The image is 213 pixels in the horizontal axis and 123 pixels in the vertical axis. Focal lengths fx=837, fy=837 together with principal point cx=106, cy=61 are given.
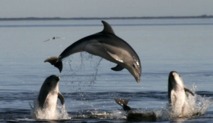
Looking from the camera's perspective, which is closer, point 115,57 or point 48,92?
point 115,57

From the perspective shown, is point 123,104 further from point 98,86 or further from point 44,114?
point 98,86

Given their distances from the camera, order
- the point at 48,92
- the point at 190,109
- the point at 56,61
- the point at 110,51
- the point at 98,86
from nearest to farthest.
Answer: the point at 56,61 → the point at 110,51 → the point at 48,92 → the point at 190,109 → the point at 98,86

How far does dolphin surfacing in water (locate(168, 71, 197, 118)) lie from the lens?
22.7m

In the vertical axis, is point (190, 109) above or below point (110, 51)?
below

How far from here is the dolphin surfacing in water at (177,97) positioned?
22.7 metres

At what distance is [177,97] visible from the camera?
22828 mm

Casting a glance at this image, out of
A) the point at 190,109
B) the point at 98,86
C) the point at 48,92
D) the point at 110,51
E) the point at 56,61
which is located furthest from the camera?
the point at 98,86

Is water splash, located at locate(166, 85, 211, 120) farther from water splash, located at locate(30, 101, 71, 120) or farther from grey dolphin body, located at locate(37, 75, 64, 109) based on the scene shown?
grey dolphin body, located at locate(37, 75, 64, 109)

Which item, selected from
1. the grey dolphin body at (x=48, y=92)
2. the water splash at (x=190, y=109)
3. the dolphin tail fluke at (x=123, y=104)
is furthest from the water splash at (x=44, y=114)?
the water splash at (x=190, y=109)

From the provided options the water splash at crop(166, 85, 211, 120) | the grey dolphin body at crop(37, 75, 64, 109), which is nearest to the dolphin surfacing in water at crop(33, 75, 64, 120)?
the grey dolphin body at crop(37, 75, 64, 109)

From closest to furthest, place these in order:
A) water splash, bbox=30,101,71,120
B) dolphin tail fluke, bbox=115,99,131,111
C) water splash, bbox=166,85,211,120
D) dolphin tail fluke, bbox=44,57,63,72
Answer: dolphin tail fluke, bbox=44,57,63,72 < water splash, bbox=30,101,71,120 < water splash, bbox=166,85,211,120 < dolphin tail fluke, bbox=115,99,131,111

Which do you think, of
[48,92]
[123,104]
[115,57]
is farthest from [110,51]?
[123,104]

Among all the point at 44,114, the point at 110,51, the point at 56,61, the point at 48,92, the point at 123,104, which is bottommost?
the point at 44,114

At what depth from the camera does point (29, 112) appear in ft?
77.6
